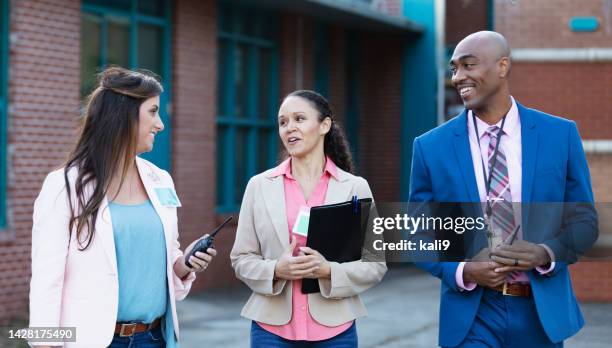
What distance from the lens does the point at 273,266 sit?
4.81 metres

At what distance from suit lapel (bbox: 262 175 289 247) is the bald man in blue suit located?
635 mm

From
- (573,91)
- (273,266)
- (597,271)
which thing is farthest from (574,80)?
(273,266)

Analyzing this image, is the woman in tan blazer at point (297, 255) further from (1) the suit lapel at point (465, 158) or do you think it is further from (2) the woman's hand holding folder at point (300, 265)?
(1) the suit lapel at point (465, 158)

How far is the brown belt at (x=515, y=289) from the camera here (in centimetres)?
442

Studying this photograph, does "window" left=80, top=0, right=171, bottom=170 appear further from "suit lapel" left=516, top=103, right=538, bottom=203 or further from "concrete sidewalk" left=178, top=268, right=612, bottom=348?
"suit lapel" left=516, top=103, right=538, bottom=203

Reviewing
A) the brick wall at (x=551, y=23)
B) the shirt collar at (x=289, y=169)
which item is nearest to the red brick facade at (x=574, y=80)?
the brick wall at (x=551, y=23)

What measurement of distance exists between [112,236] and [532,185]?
5.81 feet

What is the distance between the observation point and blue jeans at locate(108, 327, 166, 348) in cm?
436

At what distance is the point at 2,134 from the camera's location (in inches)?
432

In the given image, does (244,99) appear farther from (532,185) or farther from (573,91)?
(532,185)

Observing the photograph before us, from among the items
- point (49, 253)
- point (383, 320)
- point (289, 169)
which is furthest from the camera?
point (383, 320)

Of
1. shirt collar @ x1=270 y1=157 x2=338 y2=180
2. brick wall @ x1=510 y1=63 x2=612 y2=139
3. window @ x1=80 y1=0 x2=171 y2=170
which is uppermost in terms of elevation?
window @ x1=80 y1=0 x2=171 y2=170

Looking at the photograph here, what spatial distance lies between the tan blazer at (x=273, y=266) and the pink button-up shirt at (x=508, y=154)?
23.1 inches

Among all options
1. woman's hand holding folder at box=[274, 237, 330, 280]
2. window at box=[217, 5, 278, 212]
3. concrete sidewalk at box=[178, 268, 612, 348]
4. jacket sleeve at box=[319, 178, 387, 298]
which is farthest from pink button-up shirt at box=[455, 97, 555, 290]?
window at box=[217, 5, 278, 212]
